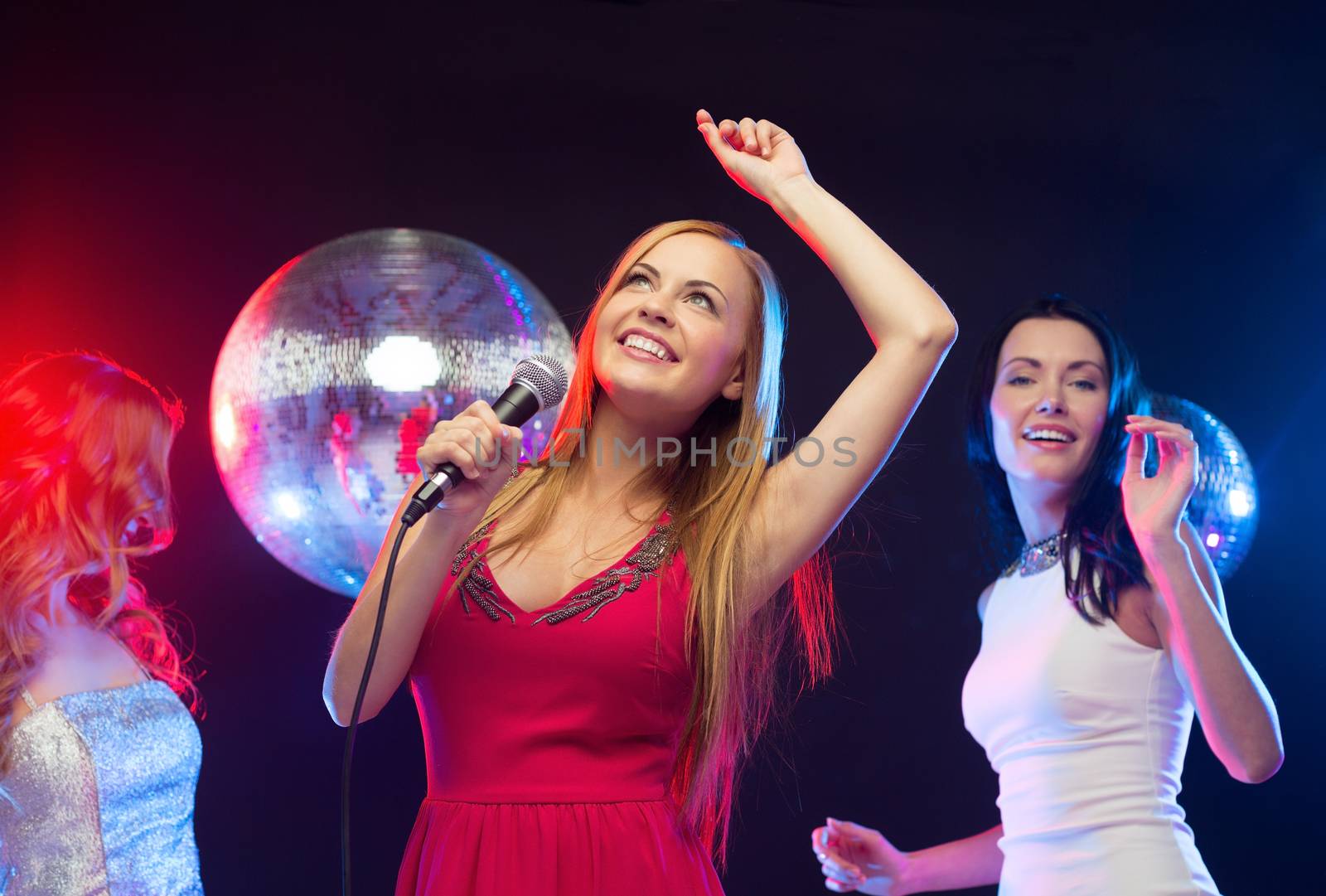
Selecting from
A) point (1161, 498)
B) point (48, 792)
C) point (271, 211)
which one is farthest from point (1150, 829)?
point (271, 211)

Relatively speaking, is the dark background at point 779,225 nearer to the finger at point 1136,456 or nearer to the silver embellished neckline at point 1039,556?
the silver embellished neckline at point 1039,556

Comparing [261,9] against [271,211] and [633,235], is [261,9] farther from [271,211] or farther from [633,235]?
[633,235]

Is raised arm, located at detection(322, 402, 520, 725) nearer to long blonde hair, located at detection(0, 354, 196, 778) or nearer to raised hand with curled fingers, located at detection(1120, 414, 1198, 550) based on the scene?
long blonde hair, located at detection(0, 354, 196, 778)

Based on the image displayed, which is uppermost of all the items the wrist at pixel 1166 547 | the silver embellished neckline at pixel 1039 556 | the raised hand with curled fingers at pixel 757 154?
the raised hand with curled fingers at pixel 757 154

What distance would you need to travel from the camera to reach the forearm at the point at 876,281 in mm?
1427

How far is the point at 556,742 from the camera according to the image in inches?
54.6

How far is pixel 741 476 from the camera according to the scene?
1.57m

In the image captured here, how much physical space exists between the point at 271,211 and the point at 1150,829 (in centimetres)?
252

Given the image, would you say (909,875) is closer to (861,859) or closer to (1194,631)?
(861,859)

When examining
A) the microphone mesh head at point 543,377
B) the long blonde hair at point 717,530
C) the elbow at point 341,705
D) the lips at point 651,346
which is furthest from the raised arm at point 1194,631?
the elbow at point 341,705

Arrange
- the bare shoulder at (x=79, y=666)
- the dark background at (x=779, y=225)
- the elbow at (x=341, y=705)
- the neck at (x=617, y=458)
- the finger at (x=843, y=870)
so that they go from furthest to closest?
1. the dark background at (x=779, y=225)
2. the finger at (x=843, y=870)
3. the bare shoulder at (x=79, y=666)
4. the neck at (x=617, y=458)
5. the elbow at (x=341, y=705)

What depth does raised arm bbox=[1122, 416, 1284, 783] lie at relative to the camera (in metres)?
1.97

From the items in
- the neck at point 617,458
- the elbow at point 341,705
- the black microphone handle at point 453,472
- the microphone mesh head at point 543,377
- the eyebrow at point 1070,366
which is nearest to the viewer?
the black microphone handle at point 453,472

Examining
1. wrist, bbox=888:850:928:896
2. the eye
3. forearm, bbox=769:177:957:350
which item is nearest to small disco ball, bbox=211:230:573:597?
the eye
